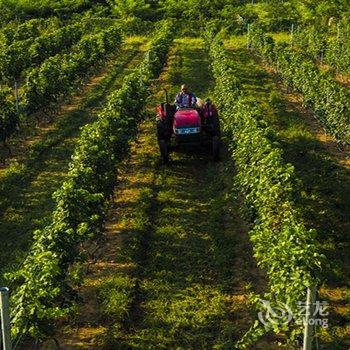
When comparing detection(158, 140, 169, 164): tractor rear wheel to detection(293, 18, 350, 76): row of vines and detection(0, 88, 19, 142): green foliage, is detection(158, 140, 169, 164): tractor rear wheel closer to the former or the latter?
detection(0, 88, 19, 142): green foliage

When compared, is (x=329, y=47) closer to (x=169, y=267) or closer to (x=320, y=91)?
(x=320, y=91)

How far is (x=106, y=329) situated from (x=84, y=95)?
14212 millimetres

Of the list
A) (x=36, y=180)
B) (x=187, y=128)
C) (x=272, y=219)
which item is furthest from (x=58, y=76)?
(x=272, y=219)

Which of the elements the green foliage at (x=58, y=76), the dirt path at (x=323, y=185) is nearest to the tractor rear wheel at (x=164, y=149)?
the dirt path at (x=323, y=185)

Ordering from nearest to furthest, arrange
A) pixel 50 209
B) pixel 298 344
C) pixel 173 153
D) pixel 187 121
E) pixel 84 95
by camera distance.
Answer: pixel 298 344, pixel 50 209, pixel 187 121, pixel 173 153, pixel 84 95

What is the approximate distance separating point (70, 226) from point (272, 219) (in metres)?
2.92

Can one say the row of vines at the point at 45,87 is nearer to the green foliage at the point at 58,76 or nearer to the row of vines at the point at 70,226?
the green foliage at the point at 58,76

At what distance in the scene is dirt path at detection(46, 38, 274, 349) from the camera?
707cm

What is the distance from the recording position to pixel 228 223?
997 cm

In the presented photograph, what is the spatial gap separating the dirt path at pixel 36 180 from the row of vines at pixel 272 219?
394cm

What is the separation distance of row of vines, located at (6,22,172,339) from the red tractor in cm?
84

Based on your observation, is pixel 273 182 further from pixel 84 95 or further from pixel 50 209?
pixel 84 95

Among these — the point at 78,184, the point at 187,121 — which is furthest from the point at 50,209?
the point at 187,121

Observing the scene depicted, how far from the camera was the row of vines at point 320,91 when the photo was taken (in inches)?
543
